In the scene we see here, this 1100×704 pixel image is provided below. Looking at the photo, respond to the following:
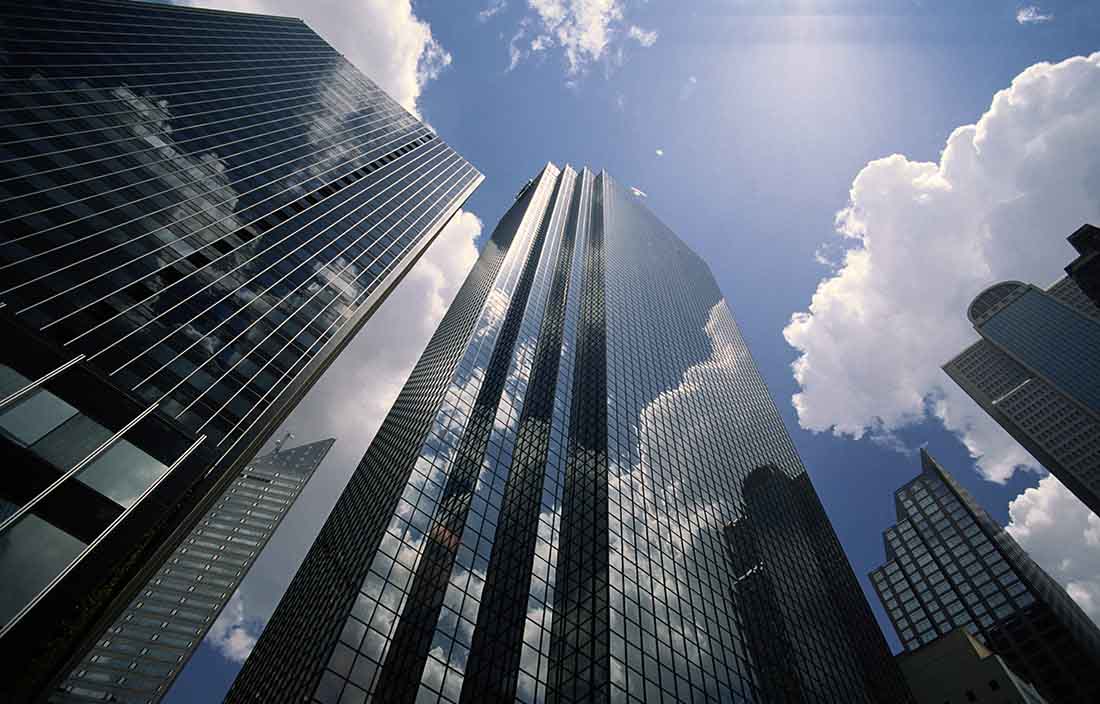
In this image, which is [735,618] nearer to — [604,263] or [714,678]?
[714,678]

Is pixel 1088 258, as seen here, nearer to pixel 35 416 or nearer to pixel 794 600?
pixel 794 600

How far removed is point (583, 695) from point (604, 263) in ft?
287

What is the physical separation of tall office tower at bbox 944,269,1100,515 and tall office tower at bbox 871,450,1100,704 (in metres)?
23.6

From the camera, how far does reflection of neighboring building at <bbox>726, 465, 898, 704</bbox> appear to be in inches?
2061

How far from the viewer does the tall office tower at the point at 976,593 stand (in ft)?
349

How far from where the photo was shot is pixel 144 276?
32.2 metres

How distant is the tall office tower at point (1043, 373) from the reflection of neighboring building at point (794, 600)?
98924 mm

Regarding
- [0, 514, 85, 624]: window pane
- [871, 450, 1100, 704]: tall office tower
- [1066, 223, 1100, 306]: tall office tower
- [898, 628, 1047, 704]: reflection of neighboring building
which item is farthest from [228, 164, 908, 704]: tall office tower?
[871, 450, 1100, 704]: tall office tower

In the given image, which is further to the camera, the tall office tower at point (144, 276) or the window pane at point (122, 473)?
the window pane at point (122, 473)

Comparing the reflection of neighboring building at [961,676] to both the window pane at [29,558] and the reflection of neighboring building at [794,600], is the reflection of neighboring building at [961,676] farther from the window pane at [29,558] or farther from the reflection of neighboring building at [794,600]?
the window pane at [29,558]

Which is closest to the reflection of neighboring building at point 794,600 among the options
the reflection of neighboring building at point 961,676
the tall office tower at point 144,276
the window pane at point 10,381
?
the reflection of neighboring building at point 961,676

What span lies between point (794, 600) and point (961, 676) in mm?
27603

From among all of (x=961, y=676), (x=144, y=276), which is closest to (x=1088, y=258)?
(x=961, y=676)

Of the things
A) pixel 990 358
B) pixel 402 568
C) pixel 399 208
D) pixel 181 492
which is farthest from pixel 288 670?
pixel 990 358
